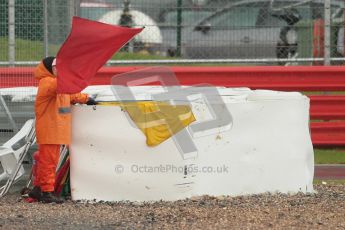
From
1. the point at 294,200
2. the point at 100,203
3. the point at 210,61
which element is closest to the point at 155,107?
the point at 100,203

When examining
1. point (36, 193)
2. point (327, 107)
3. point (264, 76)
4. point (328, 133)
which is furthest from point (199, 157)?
point (327, 107)

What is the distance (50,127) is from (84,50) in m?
0.83

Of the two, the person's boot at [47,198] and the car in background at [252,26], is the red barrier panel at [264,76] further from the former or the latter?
the person's boot at [47,198]

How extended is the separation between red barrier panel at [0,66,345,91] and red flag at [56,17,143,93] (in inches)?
114

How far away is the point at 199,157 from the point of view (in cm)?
897

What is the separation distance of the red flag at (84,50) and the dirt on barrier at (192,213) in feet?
3.97

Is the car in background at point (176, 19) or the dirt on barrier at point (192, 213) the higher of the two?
the car in background at point (176, 19)

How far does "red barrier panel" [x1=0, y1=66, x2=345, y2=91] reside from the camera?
482 inches

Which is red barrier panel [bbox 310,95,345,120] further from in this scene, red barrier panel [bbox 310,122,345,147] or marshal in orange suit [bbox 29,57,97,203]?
marshal in orange suit [bbox 29,57,97,203]

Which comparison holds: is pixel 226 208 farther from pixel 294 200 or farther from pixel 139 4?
pixel 139 4

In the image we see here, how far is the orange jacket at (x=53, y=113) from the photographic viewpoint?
8859 millimetres

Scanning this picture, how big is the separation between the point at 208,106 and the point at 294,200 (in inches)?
49.2

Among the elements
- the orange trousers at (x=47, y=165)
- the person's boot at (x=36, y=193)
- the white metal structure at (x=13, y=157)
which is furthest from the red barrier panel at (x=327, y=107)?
the person's boot at (x=36, y=193)

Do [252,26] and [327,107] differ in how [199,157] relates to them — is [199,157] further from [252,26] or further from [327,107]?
[327,107]
